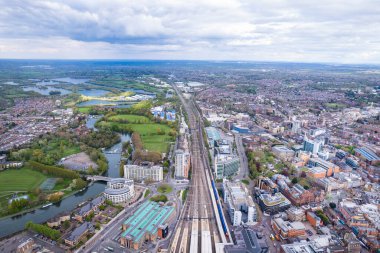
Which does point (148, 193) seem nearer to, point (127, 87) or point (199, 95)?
point (199, 95)

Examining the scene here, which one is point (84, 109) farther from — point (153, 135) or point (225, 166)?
point (225, 166)

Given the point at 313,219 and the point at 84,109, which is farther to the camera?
the point at 84,109

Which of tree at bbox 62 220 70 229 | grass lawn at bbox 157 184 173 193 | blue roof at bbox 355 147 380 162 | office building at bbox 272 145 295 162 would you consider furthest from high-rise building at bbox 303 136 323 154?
tree at bbox 62 220 70 229

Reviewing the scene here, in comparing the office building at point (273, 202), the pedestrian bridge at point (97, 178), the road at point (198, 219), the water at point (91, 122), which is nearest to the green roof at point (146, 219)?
the road at point (198, 219)

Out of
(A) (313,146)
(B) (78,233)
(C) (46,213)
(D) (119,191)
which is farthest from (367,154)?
(C) (46,213)

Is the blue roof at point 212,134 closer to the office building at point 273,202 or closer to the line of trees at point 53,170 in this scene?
the office building at point 273,202

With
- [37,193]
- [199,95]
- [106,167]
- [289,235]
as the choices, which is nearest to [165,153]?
[106,167]
